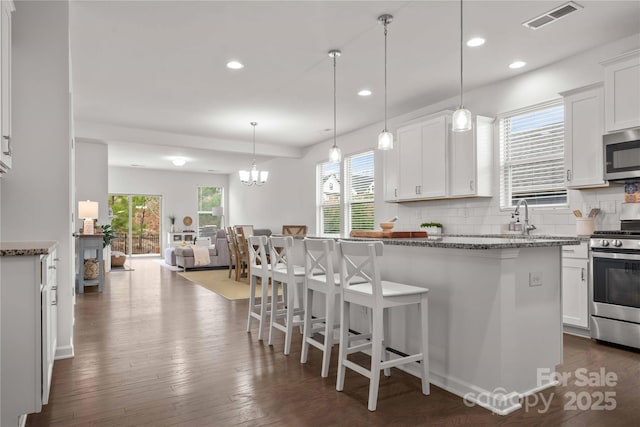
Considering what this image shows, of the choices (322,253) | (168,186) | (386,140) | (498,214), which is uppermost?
(168,186)

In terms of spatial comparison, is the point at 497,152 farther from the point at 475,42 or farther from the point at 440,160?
the point at 475,42

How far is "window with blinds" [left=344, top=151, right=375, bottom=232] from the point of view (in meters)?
7.51

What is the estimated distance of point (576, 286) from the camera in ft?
13.0

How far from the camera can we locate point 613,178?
3775mm

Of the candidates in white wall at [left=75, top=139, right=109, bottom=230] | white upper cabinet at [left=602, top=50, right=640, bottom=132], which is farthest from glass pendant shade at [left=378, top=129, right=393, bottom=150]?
white wall at [left=75, top=139, right=109, bottom=230]

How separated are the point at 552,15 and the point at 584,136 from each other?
1225 mm

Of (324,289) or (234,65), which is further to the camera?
(234,65)

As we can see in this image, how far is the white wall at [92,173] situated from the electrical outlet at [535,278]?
26.3 ft

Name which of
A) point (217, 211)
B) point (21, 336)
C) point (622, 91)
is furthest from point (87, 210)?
point (217, 211)

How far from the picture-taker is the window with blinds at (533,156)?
15.1ft

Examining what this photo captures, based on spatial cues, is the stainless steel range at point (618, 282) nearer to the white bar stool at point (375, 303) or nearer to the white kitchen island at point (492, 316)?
the white kitchen island at point (492, 316)

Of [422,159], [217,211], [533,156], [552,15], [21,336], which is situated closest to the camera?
[21,336]

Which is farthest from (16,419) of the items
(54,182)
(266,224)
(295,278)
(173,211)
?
(173,211)

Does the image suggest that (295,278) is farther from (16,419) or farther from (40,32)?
(40,32)
